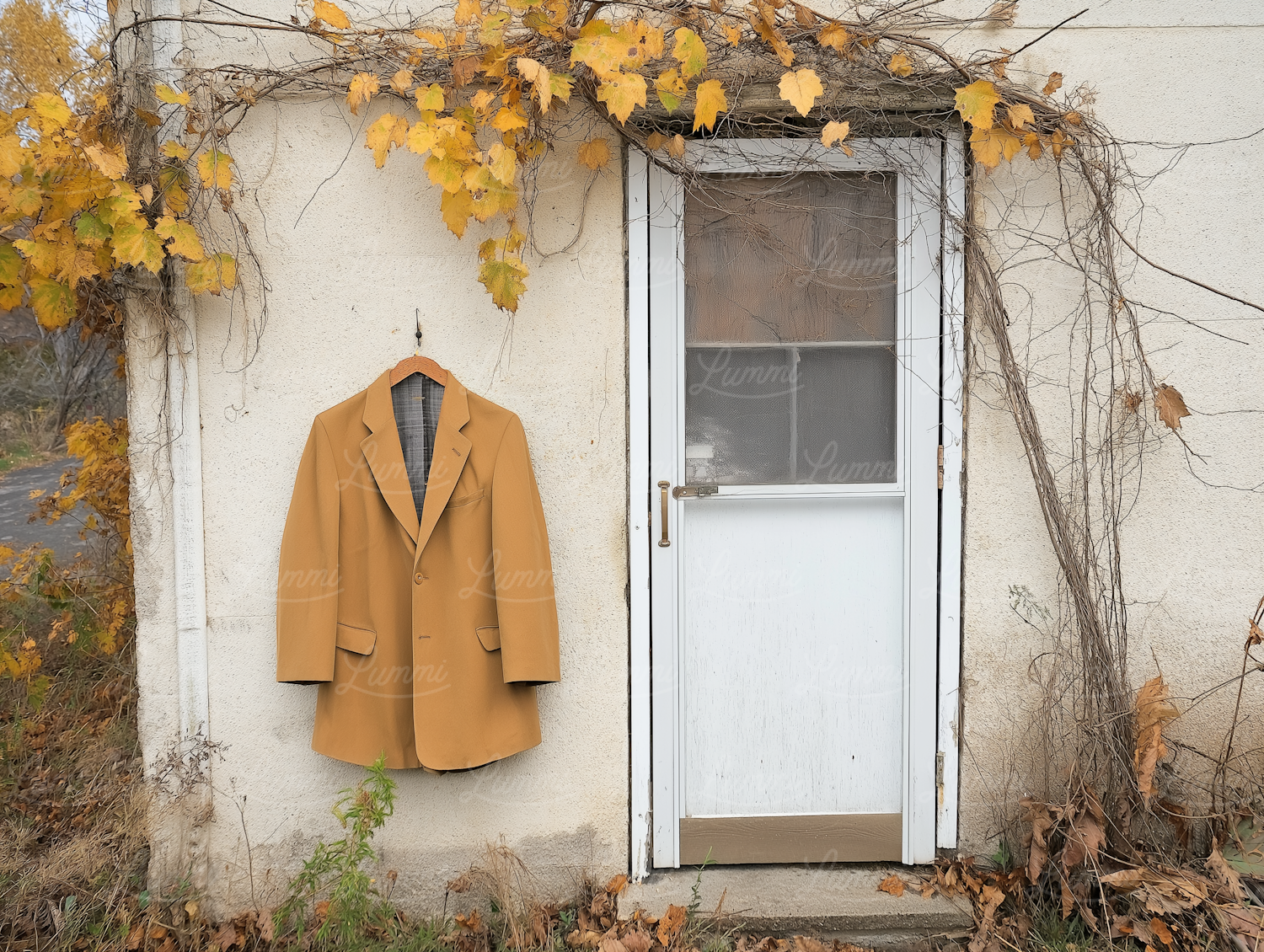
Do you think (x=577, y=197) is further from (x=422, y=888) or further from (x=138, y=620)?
(x=422, y=888)

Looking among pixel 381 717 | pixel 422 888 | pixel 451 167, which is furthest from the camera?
pixel 422 888

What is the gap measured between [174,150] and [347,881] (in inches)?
80.2

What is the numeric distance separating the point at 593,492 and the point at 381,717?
915mm

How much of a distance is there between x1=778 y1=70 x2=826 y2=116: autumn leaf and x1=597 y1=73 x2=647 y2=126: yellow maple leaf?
376mm

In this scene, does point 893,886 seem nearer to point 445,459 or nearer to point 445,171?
point 445,459

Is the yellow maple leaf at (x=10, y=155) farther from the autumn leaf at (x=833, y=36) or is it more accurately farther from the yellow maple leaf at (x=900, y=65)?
the yellow maple leaf at (x=900, y=65)

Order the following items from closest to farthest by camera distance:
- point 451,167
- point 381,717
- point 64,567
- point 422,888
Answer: point 451,167, point 381,717, point 422,888, point 64,567

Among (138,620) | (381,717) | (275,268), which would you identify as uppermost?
(275,268)

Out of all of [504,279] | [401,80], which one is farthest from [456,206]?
[401,80]

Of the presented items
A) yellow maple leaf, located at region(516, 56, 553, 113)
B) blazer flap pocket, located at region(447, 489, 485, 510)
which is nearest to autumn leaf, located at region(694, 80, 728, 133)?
yellow maple leaf, located at region(516, 56, 553, 113)

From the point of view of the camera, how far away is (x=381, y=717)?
2299 millimetres

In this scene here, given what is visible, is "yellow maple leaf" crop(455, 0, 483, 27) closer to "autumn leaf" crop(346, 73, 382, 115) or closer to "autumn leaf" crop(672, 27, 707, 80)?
"autumn leaf" crop(346, 73, 382, 115)

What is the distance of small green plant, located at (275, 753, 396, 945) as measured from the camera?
6.66ft

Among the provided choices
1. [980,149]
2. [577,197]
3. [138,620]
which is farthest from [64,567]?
[980,149]
